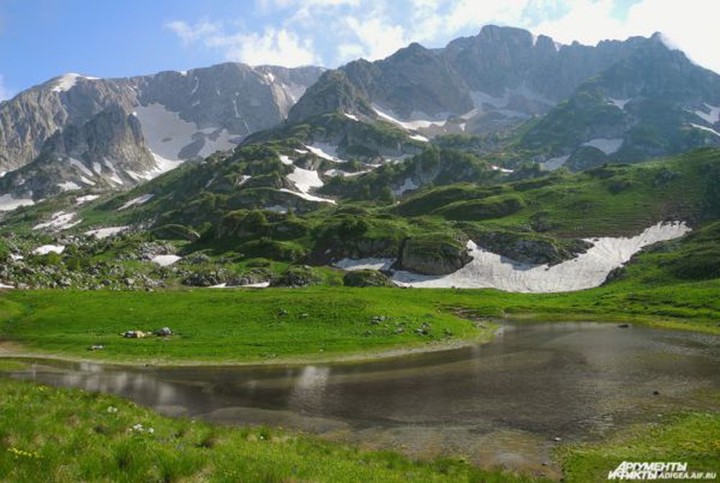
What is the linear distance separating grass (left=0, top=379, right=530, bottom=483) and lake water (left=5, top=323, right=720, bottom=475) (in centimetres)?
481

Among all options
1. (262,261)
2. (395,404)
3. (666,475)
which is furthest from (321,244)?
(666,475)

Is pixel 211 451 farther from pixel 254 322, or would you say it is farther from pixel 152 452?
pixel 254 322

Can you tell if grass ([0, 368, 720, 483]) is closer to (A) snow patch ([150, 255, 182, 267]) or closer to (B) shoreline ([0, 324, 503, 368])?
(B) shoreline ([0, 324, 503, 368])

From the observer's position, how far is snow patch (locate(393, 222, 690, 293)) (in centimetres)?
14162

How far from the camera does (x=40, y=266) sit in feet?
386

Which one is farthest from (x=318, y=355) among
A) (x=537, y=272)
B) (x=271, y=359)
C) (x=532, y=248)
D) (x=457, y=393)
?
(x=532, y=248)

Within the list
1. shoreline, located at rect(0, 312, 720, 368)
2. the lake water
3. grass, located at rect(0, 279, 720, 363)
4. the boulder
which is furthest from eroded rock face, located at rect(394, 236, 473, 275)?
the lake water

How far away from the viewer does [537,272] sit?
14925cm

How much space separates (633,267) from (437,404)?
120 meters

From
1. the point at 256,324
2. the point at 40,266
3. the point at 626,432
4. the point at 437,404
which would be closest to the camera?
the point at 626,432

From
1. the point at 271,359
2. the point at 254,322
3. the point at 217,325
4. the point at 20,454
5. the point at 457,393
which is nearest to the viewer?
the point at 20,454

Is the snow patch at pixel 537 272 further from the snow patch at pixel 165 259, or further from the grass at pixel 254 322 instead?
the snow patch at pixel 165 259

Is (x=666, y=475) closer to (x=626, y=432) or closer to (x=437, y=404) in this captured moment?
(x=626, y=432)

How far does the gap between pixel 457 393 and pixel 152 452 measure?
2835cm
